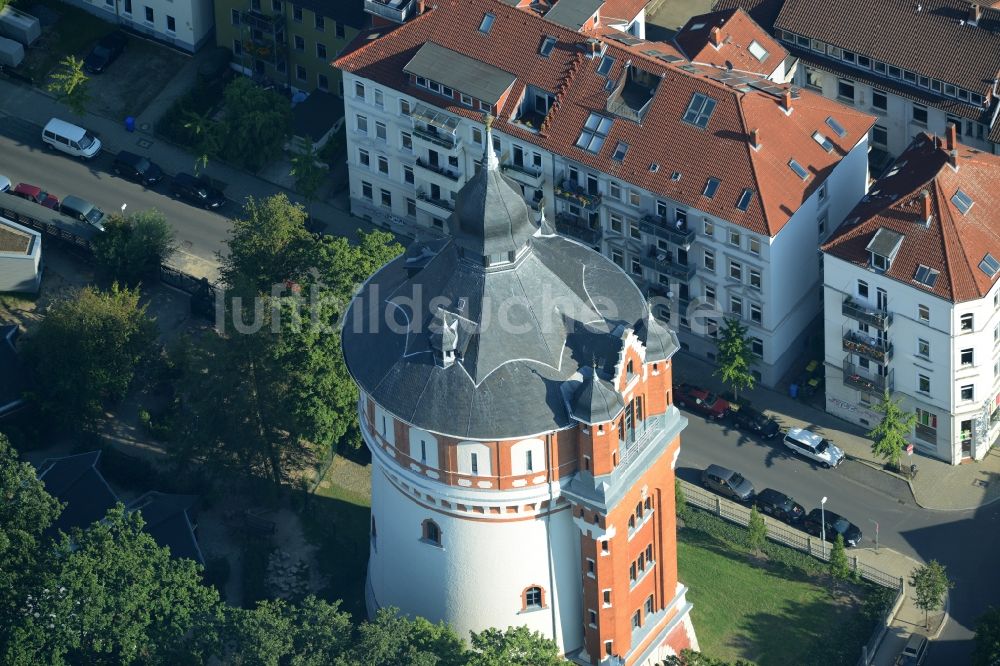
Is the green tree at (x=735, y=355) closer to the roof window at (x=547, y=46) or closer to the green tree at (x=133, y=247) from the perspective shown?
the roof window at (x=547, y=46)

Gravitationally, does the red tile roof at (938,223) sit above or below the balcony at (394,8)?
below

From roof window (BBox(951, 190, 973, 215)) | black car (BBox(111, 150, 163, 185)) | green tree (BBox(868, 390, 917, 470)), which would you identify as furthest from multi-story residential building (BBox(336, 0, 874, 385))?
black car (BBox(111, 150, 163, 185))

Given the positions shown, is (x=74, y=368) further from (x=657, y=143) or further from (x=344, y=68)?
(x=657, y=143)

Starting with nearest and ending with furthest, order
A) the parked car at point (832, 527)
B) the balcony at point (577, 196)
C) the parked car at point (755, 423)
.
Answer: the parked car at point (832, 527) < the parked car at point (755, 423) < the balcony at point (577, 196)

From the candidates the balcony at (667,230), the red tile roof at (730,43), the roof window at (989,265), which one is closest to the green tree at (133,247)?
the balcony at (667,230)

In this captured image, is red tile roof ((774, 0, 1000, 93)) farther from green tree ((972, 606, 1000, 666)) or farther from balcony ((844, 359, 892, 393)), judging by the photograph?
green tree ((972, 606, 1000, 666))

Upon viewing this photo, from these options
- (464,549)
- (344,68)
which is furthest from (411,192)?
(464,549)
